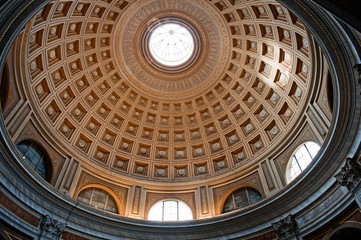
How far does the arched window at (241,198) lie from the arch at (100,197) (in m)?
6.81

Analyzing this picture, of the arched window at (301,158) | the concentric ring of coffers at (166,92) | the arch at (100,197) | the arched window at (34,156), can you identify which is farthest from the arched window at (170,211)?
the arched window at (34,156)

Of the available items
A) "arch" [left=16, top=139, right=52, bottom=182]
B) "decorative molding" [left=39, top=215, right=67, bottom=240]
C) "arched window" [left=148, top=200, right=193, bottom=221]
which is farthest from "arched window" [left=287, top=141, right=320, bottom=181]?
"arch" [left=16, top=139, right=52, bottom=182]

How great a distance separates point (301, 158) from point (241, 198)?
443 centimetres

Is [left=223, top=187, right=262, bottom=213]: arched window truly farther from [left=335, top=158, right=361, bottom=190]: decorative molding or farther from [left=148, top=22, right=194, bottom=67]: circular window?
[left=148, top=22, right=194, bottom=67]: circular window

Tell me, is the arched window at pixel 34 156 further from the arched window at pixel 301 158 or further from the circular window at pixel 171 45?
the arched window at pixel 301 158

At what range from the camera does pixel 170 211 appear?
2002 cm

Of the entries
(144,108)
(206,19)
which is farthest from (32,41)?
(206,19)

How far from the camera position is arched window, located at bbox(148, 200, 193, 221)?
64.1 feet

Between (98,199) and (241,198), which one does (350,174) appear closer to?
(241,198)

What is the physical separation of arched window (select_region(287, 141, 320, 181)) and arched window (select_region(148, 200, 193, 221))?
21.9 ft

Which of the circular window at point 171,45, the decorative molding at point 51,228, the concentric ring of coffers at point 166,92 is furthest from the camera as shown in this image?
the circular window at point 171,45

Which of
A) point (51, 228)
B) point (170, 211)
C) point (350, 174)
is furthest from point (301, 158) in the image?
point (51, 228)

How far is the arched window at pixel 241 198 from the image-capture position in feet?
62.5

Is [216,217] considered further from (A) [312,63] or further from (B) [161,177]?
(A) [312,63]
